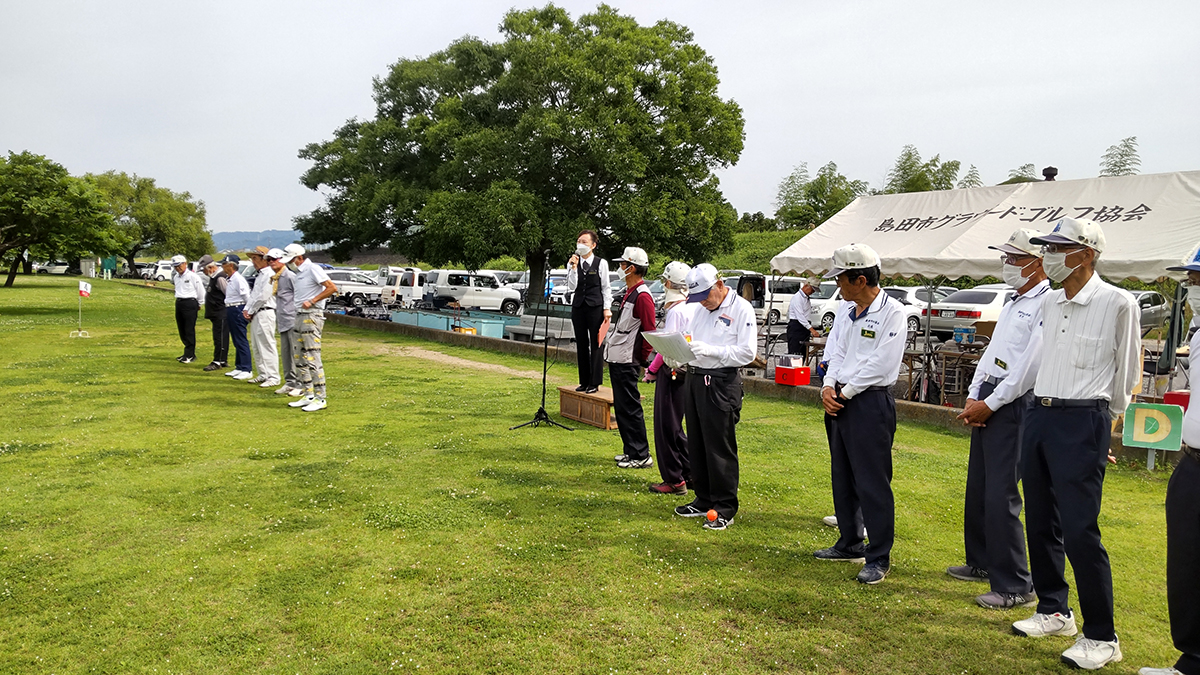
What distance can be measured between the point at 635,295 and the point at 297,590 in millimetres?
3837

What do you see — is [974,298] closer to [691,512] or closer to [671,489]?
[671,489]

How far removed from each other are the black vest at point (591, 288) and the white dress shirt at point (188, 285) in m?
8.12

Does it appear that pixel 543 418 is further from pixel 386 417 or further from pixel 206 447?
pixel 206 447

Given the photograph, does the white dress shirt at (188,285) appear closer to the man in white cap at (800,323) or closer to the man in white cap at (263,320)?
the man in white cap at (263,320)

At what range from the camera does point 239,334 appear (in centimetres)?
1166

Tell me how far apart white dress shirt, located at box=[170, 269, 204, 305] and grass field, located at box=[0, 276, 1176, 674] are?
4.81m

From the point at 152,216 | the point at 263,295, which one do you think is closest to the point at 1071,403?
the point at 263,295

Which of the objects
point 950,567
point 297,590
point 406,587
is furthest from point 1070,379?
point 297,590

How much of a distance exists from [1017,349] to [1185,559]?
124 cm

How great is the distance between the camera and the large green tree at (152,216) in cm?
7319

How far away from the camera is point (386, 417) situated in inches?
348

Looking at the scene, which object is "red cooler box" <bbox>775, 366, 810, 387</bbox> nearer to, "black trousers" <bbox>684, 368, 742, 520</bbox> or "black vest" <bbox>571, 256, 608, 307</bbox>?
"black vest" <bbox>571, 256, 608, 307</bbox>

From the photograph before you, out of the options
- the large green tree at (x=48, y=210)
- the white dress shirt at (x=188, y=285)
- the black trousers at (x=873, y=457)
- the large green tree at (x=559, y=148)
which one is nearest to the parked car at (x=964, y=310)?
the large green tree at (x=559, y=148)

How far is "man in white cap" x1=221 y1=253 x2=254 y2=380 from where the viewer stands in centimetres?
1156
